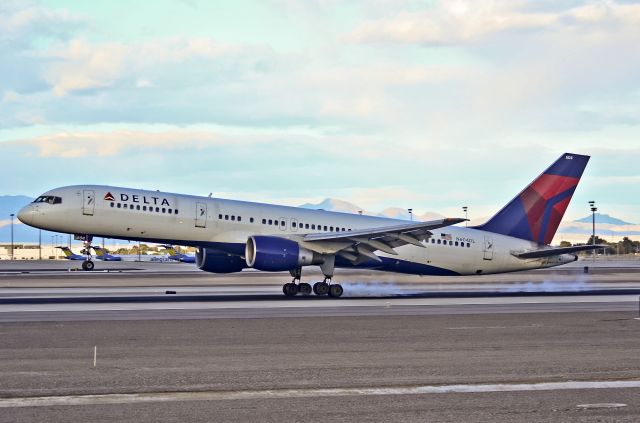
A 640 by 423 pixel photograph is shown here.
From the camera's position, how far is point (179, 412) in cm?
1316

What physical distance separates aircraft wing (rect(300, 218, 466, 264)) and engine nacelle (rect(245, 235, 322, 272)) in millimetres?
1184

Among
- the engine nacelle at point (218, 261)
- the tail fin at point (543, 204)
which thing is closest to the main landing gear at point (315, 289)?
the engine nacelle at point (218, 261)

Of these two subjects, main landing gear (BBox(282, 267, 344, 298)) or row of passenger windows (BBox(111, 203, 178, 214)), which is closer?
row of passenger windows (BBox(111, 203, 178, 214))

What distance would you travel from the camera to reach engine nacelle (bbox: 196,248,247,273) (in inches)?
1734

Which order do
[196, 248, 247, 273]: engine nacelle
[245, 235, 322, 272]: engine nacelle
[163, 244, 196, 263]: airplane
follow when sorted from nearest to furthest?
1. [245, 235, 322, 272]: engine nacelle
2. [196, 248, 247, 273]: engine nacelle
3. [163, 244, 196, 263]: airplane

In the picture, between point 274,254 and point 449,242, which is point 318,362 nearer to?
point 274,254

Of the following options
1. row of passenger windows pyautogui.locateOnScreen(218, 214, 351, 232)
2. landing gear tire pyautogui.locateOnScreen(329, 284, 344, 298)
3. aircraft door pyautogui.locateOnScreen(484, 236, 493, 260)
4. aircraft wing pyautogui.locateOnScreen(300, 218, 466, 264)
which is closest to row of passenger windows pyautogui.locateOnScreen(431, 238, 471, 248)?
aircraft door pyautogui.locateOnScreen(484, 236, 493, 260)

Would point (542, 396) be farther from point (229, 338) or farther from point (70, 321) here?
point (70, 321)

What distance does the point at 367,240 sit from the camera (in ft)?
137

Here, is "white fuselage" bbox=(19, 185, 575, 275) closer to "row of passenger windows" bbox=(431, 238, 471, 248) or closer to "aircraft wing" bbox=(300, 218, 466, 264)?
"row of passenger windows" bbox=(431, 238, 471, 248)

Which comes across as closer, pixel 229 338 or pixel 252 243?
pixel 229 338

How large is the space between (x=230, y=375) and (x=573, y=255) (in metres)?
36.2

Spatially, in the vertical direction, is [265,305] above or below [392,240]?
below

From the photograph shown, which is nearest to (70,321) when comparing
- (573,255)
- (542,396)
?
(542,396)
